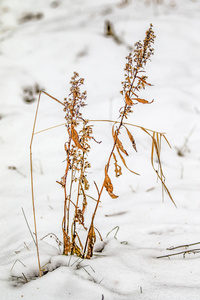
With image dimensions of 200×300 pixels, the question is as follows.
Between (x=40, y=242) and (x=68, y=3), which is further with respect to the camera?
(x=68, y=3)

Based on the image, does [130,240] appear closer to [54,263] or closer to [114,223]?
[114,223]

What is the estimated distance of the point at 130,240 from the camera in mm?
1750

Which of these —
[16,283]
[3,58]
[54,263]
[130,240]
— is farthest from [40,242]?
[3,58]

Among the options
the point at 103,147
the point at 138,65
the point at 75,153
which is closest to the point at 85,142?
the point at 75,153

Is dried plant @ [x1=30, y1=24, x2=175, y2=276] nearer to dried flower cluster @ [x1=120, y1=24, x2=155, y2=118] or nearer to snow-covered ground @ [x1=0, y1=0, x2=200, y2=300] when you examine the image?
dried flower cluster @ [x1=120, y1=24, x2=155, y2=118]

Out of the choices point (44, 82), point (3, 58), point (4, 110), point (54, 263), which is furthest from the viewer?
point (3, 58)

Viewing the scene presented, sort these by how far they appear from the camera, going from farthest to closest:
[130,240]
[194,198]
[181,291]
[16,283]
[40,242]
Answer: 1. [194,198]
2. [130,240]
3. [40,242]
4. [16,283]
5. [181,291]

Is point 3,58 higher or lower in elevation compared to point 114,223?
higher

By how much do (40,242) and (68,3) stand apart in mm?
5195

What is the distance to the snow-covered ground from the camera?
1337mm

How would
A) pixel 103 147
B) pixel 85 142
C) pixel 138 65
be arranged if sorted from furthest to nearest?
pixel 103 147, pixel 85 142, pixel 138 65

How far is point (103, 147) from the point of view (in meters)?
2.69

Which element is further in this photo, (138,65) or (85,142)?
(85,142)

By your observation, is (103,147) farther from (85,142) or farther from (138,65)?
(138,65)
